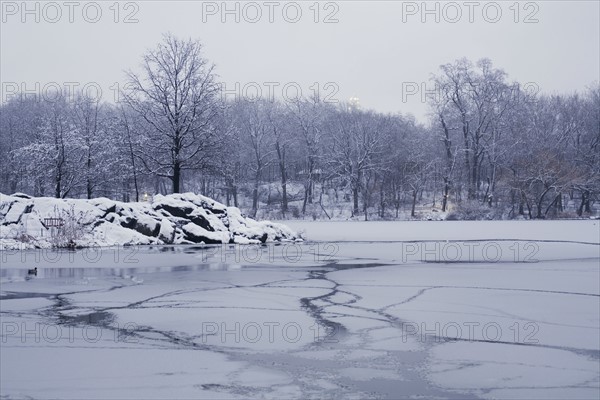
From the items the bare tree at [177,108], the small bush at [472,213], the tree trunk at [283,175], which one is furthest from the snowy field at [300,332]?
the tree trunk at [283,175]

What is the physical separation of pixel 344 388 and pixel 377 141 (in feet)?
190

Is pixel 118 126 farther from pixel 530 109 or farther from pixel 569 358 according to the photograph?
pixel 569 358

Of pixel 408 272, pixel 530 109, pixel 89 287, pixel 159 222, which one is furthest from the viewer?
pixel 530 109

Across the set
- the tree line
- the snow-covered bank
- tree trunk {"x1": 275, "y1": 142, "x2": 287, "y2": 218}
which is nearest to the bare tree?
the tree line

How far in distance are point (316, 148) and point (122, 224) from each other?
44.6 meters

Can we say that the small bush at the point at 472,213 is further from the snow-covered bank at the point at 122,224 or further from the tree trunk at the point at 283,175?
the snow-covered bank at the point at 122,224

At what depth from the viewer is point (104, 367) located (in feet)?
17.6

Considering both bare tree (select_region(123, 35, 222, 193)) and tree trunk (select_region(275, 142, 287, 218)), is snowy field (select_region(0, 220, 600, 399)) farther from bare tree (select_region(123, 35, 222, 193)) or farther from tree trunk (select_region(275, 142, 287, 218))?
tree trunk (select_region(275, 142, 287, 218))

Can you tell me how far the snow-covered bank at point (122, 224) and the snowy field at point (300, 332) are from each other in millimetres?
6267

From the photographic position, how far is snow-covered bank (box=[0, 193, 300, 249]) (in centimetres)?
2008

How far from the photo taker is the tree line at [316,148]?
37.4 m

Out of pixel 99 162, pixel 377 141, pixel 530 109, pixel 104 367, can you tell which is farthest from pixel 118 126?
pixel 104 367

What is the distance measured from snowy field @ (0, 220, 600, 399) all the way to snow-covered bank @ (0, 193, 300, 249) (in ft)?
20.6

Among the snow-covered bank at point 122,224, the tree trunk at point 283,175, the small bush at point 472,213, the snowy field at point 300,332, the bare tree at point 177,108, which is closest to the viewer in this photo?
the snowy field at point 300,332
